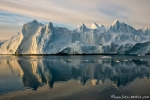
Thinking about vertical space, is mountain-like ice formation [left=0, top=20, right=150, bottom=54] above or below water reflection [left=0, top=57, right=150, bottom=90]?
above

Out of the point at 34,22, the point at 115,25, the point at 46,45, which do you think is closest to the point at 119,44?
the point at 115,25

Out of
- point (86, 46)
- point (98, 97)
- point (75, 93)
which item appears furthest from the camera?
point (86, 46)

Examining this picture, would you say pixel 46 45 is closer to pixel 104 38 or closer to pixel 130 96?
pixel 104 38

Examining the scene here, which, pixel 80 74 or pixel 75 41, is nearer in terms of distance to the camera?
pixel 80 74

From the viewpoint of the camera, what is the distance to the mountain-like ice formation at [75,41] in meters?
67.7

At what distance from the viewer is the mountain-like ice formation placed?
67.7m

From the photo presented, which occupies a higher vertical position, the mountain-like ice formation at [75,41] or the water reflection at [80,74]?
the mountain-like ice formation at [75,41]

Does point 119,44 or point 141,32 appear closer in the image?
point 119,44

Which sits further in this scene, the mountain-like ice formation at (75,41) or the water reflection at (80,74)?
the mountain-like ice formation at (75,41)

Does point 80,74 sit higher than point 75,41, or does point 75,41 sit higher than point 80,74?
point 75,41

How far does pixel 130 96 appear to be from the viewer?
1077cm

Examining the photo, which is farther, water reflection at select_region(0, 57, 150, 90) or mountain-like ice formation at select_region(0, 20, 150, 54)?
mountain-like ice formation at select_region(0, 20, 150, 54)

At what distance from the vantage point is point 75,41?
230 ft

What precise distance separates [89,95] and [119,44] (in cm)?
5939
